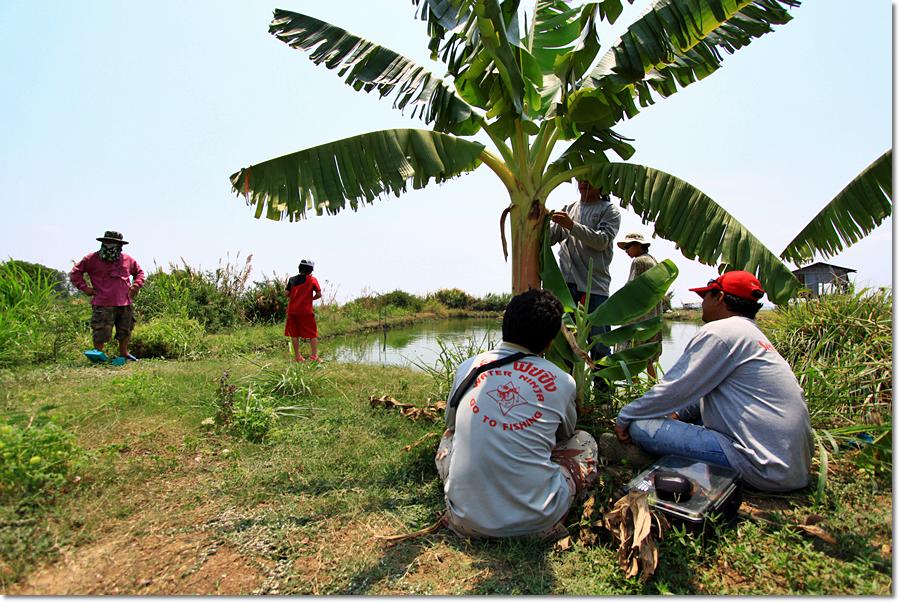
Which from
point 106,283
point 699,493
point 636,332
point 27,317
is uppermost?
point 106,283

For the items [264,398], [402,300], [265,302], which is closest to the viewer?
[264,398]

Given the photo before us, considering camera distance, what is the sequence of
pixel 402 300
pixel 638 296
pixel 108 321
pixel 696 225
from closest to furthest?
pixel 638 296 → pixel 696 225 → pixel 108 321 → pixel 402 300

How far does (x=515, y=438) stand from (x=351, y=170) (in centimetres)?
215

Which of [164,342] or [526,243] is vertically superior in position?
[526,243]

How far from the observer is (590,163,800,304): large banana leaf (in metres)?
3.04

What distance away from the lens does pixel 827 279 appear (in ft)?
15.0

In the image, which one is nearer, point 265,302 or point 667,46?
point 667,46

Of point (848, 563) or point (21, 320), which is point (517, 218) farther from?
point (21, 320)

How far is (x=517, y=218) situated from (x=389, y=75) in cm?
141

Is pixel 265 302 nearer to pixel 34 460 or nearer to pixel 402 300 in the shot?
pixel 402 300

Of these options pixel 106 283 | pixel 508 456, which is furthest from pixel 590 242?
pixel 106 283

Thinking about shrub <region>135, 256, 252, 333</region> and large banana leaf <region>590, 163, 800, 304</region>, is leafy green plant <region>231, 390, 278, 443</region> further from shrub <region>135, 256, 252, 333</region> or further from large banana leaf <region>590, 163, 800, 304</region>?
shrub <region>135, 256, 252, 333</region>

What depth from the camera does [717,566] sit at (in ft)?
6.02

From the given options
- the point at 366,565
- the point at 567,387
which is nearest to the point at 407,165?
the point at 567,387
